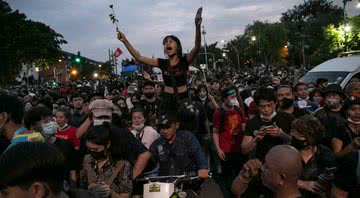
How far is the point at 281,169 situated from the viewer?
294 centimetres

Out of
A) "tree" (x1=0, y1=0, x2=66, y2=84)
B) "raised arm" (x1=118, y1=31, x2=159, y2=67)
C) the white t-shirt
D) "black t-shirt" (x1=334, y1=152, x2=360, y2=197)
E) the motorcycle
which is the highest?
"tree" (x1=0, y1=0, x2=66, y2=84)

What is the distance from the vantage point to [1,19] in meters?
37.3

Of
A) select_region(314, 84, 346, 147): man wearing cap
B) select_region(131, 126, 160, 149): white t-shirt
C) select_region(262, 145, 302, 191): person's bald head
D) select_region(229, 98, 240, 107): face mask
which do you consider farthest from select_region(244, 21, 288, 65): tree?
select_region(262, 145, 302, 191): person's bald head

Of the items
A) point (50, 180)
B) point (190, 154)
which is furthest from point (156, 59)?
point (50, 180)

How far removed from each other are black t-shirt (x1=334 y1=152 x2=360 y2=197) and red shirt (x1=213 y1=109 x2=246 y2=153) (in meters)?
3.52

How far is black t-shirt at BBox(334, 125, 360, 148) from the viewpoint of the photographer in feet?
16.6

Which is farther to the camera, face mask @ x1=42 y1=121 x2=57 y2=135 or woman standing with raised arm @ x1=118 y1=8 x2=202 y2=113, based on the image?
woman standing with raised arm @ x1=118 y1=8 x2=202 y2=113

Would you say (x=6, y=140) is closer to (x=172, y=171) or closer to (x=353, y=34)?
(x=172, y=171)

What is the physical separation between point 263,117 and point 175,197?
1.67 m

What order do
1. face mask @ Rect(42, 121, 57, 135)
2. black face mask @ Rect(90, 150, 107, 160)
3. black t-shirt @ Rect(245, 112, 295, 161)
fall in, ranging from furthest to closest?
face mask @ Rect(42, 121, 57, 135)
black t-shirt @ Rect(245, 112, 295, 161)
black face mask @ Rect(90, 150, 107, 160)

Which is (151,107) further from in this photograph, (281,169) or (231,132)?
(281,169)

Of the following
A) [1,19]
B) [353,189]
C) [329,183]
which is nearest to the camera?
[353,189]

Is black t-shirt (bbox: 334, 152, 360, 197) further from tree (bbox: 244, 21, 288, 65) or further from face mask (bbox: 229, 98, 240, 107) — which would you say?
tree (bbox: 244, 21, 288, 65)

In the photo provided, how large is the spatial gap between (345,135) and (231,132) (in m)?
2.17
